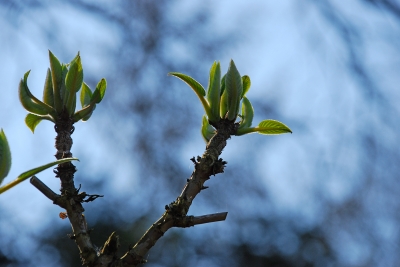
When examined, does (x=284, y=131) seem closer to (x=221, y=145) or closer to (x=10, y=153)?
(x=221, y=145)

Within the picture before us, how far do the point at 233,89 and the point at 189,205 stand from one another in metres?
0.27

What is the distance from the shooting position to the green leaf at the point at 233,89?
47.1 inches

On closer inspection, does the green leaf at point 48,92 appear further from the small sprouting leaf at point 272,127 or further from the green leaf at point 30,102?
the small sprouting leaf at point 272,127

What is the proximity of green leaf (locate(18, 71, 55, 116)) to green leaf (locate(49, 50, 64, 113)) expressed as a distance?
0.02 m

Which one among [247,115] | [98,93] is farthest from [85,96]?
[247,115]

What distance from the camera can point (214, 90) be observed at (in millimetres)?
1220

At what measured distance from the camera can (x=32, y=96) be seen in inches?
47.1

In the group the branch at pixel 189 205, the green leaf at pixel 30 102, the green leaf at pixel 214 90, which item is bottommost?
the branch at pixel 189 205

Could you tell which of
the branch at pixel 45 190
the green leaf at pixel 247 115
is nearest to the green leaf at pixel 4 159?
→ the branch at pixel 45 190

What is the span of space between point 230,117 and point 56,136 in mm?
369

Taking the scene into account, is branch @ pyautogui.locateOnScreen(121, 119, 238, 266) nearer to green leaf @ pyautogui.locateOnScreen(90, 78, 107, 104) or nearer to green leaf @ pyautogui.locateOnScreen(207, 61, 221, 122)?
green leaf @ pyautogui.locateOnScreen(207, 61, 221, 122)

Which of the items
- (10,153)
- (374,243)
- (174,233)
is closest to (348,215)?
(374,243)

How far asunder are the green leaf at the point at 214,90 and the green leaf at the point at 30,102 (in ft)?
1.09

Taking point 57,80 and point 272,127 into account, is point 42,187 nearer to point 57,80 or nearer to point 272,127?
point 57,80
